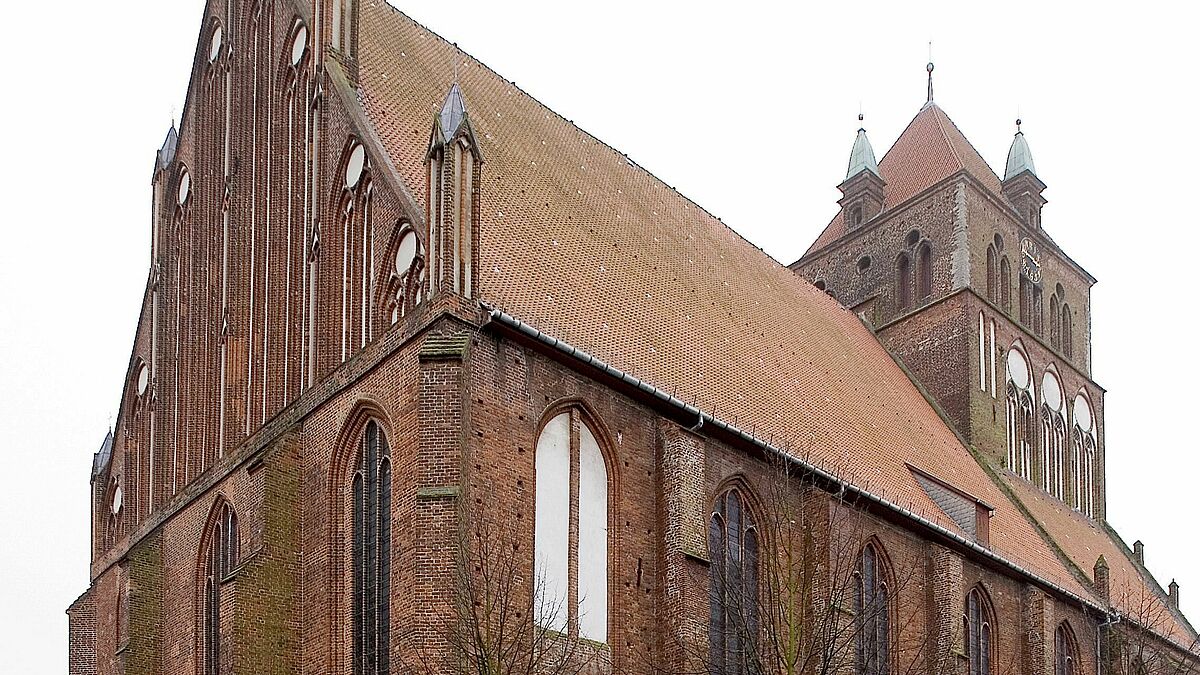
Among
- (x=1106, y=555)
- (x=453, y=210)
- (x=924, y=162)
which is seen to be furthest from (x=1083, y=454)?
(x=453, y=210)

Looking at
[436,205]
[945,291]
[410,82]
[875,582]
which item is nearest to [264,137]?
[410,82]

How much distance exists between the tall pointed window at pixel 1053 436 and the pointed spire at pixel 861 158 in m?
6.65

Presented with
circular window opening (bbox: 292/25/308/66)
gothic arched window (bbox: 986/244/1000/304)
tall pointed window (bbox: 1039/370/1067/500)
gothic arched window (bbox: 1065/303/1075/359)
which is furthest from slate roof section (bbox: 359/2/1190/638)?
gothic arched window (bbox: 1065/303/1075/359)

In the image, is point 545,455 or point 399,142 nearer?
point 545,455

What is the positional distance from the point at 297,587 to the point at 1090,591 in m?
17.5

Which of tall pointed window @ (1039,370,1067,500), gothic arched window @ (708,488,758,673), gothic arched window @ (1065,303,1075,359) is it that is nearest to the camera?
gothic arched window @ (708,488,758,673)

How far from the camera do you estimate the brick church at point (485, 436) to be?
66.1 ft

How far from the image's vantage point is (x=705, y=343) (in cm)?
2631

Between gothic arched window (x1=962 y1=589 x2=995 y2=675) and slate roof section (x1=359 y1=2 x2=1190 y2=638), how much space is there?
1245mm

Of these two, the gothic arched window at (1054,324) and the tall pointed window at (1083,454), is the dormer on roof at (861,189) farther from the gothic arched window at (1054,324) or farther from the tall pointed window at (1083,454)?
the tall pointed window at (1083,454)

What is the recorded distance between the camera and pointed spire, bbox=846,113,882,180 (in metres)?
40.4

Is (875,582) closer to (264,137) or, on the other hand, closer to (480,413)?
(480,413)

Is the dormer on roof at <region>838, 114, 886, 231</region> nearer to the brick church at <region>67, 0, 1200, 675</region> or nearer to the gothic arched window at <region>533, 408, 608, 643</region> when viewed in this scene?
the brick church at <region>67, 0, 1200, 675</region>

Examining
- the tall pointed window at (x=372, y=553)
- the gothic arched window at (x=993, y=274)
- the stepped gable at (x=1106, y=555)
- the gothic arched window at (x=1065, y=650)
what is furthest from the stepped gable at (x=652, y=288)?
the gothic arched window at (x=993, y=274)
